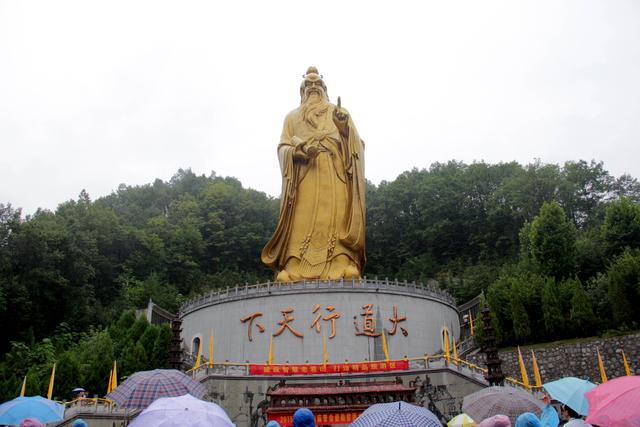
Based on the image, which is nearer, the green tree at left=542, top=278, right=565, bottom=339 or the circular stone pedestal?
the green tree at left=542, top=278, right=565, bottom=339

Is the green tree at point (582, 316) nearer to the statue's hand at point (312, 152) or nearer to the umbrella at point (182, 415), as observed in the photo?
the statue's hand at point (312, 152)

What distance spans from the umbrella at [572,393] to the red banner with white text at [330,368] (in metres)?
8.82

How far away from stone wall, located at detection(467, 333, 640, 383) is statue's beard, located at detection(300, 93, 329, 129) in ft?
31.7

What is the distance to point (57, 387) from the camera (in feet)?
53.7

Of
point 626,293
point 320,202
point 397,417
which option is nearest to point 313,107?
point 320,202

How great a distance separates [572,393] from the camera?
541 centimetres

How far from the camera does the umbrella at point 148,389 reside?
6152mm

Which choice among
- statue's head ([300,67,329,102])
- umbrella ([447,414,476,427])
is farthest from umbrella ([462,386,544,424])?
statue's head ([300,67,329,102])

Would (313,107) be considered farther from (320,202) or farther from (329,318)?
(329,318)

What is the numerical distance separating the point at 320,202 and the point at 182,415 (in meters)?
16.8

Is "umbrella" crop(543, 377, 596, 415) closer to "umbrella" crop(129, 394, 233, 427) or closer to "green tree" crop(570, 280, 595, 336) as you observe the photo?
"umbrella" crop(129, 394, 233, 427)

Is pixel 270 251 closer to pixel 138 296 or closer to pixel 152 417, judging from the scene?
pixel 138 296

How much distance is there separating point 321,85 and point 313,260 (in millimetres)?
6643

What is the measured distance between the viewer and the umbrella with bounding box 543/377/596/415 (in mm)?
5297
